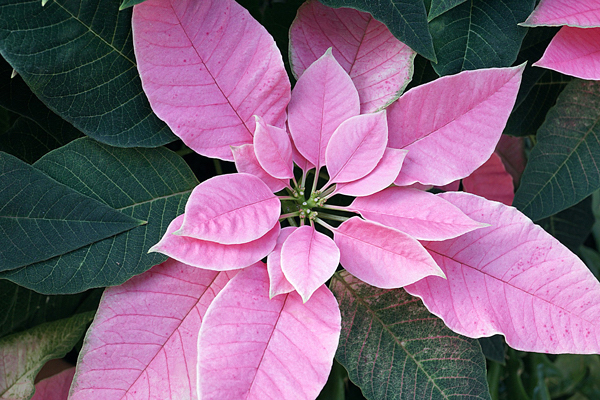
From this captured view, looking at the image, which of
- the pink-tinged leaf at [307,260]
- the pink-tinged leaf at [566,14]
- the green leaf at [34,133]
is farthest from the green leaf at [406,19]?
the green leaf at [34,133]

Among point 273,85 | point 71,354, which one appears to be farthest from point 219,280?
point 71,354

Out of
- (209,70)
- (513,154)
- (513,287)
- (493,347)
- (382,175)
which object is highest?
(209,70)

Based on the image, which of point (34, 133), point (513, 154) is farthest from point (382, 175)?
point (513, 154)

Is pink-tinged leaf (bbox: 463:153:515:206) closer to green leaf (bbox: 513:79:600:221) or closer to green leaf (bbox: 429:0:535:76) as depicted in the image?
green leaf (bbox: 513:79:600:221)

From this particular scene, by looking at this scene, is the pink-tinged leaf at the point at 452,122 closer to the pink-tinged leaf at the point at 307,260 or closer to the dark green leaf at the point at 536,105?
the pink-tinged leaf at the point at 307,260

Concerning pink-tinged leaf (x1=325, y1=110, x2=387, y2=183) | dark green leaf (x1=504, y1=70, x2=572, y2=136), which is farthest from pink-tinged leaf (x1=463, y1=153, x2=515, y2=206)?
pink-tinged leaf (x1=325, y1=110, x2=387, y2=183)

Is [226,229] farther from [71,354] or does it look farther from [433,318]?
[71,354]

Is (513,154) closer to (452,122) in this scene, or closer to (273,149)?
(452,122)

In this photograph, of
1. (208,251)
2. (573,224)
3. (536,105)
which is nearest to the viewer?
(208,251)
